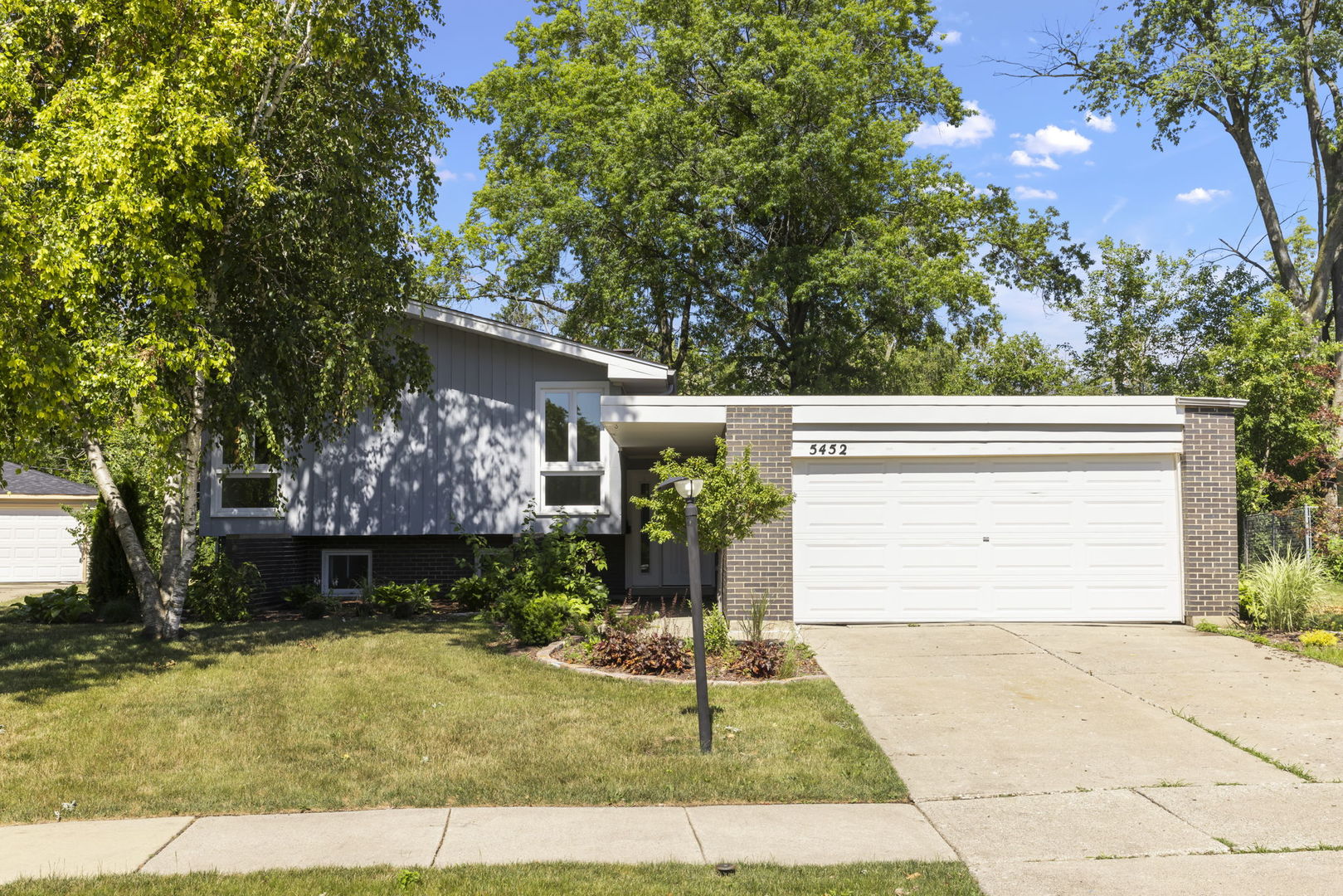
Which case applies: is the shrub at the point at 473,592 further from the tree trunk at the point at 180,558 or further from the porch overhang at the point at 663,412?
the tree trunk at the point at 180,558

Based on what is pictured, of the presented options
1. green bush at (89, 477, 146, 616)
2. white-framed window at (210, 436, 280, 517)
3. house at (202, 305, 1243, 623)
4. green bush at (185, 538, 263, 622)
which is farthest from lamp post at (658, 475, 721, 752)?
green bush at (89, 477, 146, 616)

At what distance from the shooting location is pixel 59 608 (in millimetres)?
15133

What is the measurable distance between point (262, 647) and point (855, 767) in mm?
7975

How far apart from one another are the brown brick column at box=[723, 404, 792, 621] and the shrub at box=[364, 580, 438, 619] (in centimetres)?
514

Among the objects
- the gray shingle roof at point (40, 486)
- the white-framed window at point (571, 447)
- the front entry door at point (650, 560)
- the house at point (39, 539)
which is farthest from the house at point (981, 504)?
the gray shingle roof at point (40, 486)

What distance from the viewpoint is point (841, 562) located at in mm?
13477

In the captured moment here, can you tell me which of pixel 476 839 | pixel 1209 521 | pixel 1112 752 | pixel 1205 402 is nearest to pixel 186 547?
pixel 476 839

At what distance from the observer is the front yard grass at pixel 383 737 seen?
22.7ft

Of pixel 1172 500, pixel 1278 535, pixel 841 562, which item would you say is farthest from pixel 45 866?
pixel 1278 535

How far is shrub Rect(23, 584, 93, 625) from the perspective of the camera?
1498 cm

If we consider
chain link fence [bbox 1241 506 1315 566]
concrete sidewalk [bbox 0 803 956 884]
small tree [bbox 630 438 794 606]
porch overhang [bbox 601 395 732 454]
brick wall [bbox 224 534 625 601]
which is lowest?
concrete sidewalk [bbox 0 803 956 884]

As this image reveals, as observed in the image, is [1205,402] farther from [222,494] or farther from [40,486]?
[40,486]

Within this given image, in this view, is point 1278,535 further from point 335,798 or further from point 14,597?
point 14,597

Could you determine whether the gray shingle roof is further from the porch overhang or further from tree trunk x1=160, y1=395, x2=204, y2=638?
the porch overhang
